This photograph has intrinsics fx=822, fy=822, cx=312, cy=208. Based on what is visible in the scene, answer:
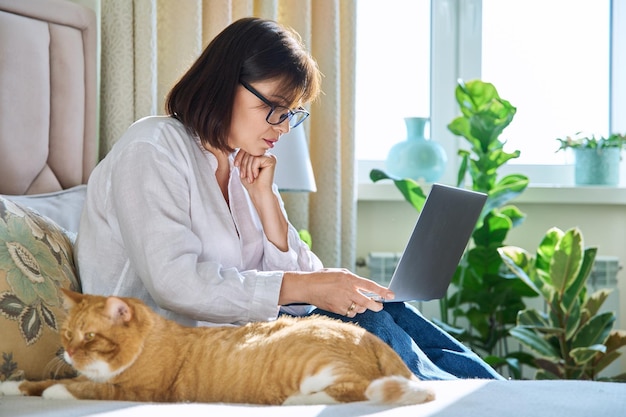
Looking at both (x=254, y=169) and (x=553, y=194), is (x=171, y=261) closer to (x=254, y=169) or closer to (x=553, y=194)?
(x=254, y=169)

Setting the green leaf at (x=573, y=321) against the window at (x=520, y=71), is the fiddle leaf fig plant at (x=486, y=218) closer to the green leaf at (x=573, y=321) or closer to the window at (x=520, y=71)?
the green leaf at (x=573, y=321)

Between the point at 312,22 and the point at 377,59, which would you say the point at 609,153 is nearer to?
the point at 377,59

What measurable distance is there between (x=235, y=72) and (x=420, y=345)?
696 mm

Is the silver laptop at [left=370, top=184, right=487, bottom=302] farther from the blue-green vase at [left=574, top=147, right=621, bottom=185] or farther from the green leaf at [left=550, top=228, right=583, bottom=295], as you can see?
the blue-green vase at [left=574, top=147, right=621, bottom=185]

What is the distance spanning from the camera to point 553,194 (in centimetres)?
333

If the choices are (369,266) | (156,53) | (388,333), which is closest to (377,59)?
(369,266)

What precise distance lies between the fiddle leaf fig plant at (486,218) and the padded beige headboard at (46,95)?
1148mm

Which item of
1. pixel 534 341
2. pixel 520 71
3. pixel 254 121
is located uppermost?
pixel 520 71

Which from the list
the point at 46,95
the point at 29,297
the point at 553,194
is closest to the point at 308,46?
the point at 46,95

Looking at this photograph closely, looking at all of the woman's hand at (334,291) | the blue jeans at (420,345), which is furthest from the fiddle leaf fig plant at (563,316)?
the woman's hand at (334,291)

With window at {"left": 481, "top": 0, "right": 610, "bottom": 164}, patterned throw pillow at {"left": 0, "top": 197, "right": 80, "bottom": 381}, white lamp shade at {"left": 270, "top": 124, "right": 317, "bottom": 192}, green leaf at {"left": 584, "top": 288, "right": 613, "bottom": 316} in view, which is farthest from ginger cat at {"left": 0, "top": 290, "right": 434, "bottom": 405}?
window at {"left": 481, "top": 0, "right": 610, "bottom": 164}

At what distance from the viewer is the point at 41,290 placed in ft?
4.73

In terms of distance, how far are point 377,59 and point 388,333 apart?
2.23m

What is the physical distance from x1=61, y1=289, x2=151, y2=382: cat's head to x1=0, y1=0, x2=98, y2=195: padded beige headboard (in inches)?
40.4
